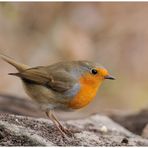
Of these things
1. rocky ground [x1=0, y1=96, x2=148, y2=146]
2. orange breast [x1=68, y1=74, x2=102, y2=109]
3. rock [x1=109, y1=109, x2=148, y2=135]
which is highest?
orange breast [x1=68, y1=74, x2=102, y2=109]

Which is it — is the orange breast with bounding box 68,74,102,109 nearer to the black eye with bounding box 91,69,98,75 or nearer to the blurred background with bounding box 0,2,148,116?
the black eye with bounding box 91,69,98,75

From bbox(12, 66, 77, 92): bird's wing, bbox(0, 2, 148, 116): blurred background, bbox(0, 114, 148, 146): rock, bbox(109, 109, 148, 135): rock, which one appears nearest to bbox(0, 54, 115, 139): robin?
bbox(12, 66, 77, 92): bird's wing

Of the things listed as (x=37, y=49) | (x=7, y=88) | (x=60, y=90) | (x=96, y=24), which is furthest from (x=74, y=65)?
(x=96, y=24)

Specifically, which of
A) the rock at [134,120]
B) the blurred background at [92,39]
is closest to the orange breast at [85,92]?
the rock at [134,120]

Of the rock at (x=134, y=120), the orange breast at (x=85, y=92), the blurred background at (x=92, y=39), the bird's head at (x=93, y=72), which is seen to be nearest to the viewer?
the orange breast at (x=85, y=92)

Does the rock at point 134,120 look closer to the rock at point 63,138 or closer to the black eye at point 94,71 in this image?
the rock at point 63,138

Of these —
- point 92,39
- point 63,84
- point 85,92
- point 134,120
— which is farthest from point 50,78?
point 92,39

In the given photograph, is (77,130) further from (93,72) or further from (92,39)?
(92,39)
